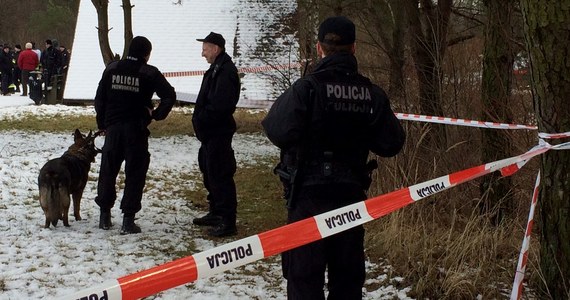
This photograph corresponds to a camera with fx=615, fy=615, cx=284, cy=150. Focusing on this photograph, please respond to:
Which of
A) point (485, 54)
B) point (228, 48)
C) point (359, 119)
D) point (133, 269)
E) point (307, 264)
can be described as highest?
point (228, 48)

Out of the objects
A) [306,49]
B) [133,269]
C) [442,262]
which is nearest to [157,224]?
[133,269]

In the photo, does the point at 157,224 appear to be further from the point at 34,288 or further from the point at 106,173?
the point at 34,288

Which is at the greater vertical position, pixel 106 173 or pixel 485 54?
pixel 485 54

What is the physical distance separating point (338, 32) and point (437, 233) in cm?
254

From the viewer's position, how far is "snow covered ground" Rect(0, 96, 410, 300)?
180 inches

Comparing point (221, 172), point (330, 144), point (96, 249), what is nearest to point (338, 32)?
point (330, 144)

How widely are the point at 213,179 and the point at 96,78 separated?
637 inches

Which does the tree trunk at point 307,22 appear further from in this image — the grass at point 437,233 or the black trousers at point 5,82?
the black trousers at point 5,82

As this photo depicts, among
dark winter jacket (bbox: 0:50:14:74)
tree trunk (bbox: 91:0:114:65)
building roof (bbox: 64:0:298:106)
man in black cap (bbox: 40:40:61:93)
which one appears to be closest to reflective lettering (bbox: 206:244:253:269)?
tree trunk (bbox: 91:0:114:65)

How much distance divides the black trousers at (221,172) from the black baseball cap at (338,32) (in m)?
2.86

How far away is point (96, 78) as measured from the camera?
21000mm

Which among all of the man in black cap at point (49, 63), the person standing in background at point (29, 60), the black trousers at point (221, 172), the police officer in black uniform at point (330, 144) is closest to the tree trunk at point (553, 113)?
the police officer in black uniform at point (330, 144)

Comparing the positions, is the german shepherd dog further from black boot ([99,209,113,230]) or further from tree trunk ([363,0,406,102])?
tree trunk ([363,0,406,102])

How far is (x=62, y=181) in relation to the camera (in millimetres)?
6023
